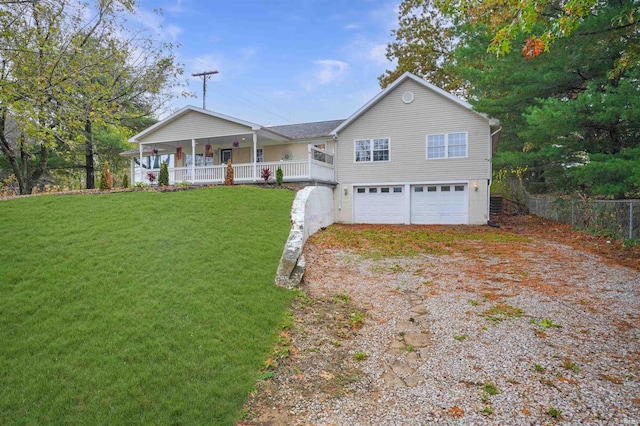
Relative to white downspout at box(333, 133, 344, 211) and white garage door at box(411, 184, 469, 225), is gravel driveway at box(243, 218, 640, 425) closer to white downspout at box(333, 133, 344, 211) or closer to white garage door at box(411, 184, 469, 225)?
white garage door at box(411, 184, 469, 225)

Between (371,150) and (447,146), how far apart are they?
3465 mm

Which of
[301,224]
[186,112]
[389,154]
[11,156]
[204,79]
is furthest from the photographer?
[204,79]

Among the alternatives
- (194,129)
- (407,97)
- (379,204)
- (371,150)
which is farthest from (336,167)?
(194,129)

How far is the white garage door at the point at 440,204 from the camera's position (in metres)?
15.8

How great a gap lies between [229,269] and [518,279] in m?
5.97

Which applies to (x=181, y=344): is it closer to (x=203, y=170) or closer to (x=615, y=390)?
(x=615, y=390)

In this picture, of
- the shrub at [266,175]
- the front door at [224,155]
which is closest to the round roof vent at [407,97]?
the shrub at [266,175]

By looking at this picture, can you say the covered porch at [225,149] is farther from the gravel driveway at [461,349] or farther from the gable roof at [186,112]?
the gravel driveway at [461,349]

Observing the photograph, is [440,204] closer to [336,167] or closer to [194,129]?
[336,167]

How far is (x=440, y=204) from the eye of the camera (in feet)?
52.9

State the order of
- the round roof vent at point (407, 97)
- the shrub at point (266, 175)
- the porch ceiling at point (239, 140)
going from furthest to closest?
the porch ceiling at point (239, 140) → the round roof vent at point (407, 97) → the shrub at point (266, 175)

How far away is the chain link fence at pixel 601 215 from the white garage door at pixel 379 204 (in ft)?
21.7

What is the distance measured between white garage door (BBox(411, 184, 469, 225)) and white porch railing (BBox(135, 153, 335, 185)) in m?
4.24

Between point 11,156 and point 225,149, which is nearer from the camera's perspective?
point 11,156
